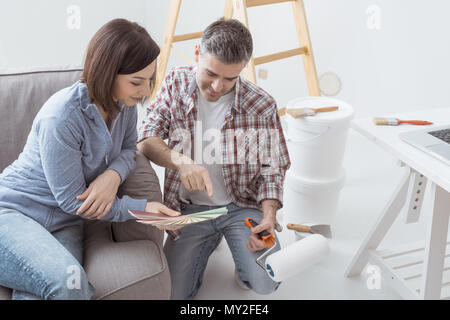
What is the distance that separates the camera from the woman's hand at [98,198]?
4.44ft

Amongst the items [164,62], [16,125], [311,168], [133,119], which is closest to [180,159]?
[133,119]

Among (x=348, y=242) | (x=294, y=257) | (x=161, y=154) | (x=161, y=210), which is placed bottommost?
(x=348, y=242)

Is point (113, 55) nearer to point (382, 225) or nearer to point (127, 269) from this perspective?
point (127, 269)

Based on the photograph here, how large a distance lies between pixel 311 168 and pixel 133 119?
89 centimetres

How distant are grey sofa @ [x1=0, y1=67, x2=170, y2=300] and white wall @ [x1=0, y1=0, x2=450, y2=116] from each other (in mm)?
1366

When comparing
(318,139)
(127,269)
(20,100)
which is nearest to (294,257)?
(127,269)

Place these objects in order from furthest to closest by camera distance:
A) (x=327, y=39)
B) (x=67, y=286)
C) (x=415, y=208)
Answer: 1. (x=327, y=39)
2. (x=415, y=208)
3. (x=67, y=286)

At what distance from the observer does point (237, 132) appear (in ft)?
5.57

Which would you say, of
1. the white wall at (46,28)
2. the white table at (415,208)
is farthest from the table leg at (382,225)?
the white wall at (46,28)

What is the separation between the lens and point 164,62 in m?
2.68

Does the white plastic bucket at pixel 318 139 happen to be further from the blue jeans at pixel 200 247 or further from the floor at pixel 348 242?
the blue jeans at pixel 200 247

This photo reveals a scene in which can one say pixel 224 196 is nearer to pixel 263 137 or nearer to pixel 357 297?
pixel 263 137

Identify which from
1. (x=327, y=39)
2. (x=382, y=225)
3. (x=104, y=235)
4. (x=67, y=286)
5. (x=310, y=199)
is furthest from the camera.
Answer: (x=327, y=39)

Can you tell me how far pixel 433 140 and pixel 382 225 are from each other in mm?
510
